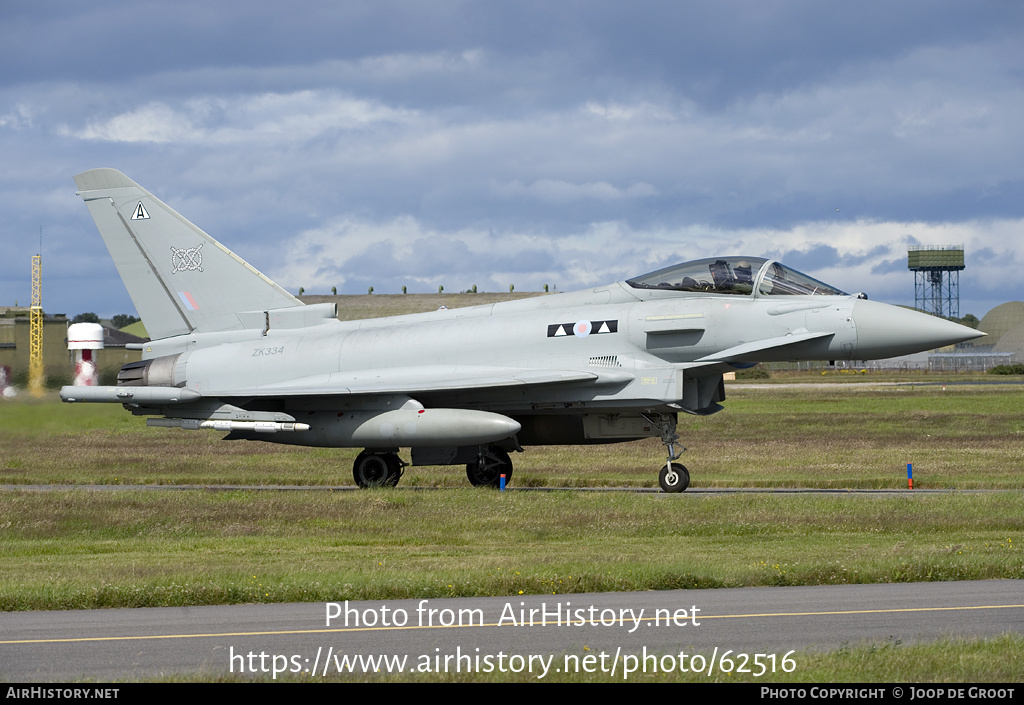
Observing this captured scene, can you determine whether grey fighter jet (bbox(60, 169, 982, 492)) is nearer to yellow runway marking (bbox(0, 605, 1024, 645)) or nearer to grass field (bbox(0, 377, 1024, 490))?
grass field (bbox(0, 377, 1024, 490))

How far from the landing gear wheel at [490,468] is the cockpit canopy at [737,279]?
4533mm

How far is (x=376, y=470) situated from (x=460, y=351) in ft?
10.2

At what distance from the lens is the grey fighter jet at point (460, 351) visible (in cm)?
1938

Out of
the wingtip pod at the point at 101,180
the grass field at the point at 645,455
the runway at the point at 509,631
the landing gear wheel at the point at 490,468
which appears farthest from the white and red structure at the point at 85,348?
the runway at the point at 509,631

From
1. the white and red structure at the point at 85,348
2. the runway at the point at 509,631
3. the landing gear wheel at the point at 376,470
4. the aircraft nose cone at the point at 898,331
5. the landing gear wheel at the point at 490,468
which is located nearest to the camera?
the runway at the point at 509,631

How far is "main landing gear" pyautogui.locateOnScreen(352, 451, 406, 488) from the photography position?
21734 mm

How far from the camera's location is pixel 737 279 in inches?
781

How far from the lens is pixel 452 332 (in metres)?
21.2

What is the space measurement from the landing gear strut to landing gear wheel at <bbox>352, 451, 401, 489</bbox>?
5.25 metres

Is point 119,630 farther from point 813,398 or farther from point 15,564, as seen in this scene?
point 813,398

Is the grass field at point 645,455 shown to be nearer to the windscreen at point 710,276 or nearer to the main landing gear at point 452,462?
the main landing gear at point 452,462

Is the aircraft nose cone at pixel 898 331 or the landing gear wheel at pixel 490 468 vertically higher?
the aircraft nose cone at pixel 898 331

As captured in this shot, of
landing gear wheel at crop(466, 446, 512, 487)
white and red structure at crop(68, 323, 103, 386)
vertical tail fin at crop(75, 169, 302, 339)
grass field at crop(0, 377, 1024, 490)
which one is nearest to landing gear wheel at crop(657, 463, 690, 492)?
grass field at crop(0, 377, 1024, 490)
